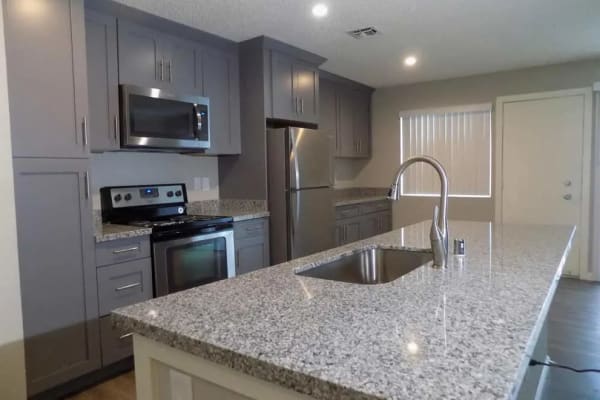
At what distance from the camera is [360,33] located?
3258 millimetres

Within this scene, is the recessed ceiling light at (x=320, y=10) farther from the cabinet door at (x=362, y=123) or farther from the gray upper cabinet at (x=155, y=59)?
the cabinet door at (x=362, y=123)

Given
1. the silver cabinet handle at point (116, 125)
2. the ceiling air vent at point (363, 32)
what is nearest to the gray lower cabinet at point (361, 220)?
the ceiling air vent at point (363, 32)

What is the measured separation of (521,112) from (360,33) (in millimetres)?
2444

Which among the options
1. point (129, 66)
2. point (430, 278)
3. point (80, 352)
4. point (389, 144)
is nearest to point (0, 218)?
point (80, 352)

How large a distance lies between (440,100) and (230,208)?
9.95 feet

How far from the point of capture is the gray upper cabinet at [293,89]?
11.7ft

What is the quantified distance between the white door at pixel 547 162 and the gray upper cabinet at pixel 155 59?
3532 mm

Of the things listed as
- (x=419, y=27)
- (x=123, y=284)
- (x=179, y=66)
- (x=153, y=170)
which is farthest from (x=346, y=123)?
(x=123, y=284)

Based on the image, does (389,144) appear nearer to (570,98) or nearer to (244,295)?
(570,98)

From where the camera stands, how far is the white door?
170 inches

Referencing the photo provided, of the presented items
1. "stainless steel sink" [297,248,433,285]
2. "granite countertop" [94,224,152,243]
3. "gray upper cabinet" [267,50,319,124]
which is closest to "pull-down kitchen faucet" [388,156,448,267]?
"stainless steel sink" [297,248,433,285]

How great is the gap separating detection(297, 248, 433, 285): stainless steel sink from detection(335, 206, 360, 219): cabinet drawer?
2.45 metres

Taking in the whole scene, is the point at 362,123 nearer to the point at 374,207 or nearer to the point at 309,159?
the point at 374,207

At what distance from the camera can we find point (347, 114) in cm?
504
